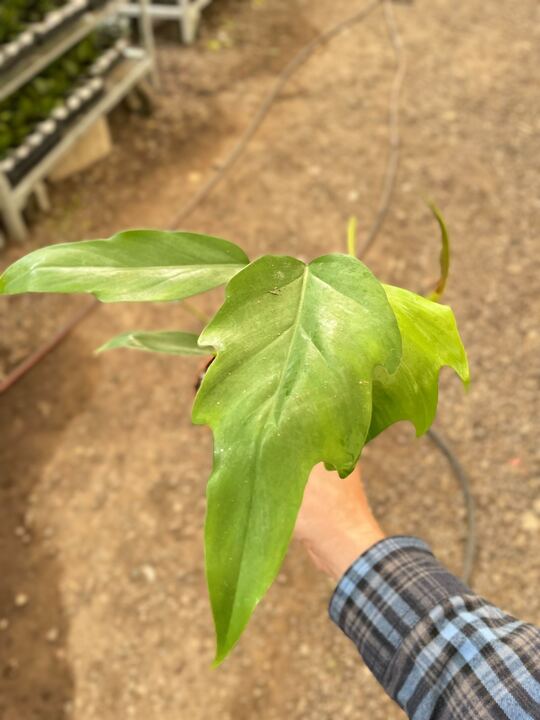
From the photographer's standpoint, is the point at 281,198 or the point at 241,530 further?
the point at 281,198

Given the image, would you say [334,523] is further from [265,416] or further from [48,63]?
[48,63]

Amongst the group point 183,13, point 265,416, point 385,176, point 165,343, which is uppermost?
point 265,416

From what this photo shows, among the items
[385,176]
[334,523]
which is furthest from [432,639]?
[385,176]

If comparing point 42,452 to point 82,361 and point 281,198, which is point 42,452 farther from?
point 281,198

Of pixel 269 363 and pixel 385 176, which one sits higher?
pixel 269 363

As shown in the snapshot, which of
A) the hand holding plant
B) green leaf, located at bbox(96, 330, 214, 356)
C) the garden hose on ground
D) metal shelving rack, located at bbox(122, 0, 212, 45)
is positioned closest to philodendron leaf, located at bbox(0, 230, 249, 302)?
the hand holding plant

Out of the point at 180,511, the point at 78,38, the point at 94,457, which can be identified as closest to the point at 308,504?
the point at 180,511
